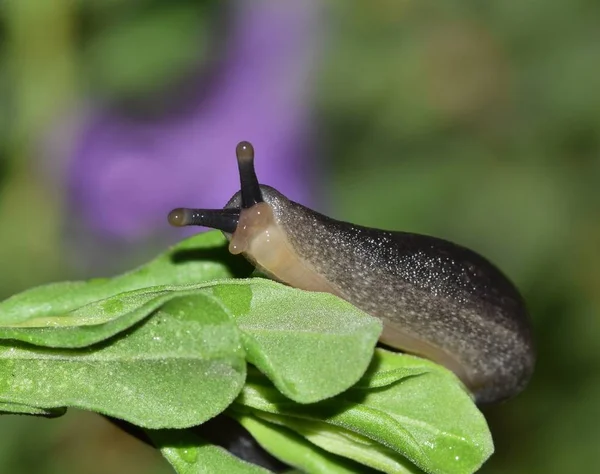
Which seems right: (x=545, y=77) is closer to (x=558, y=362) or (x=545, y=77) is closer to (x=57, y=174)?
(x=558, y=362)

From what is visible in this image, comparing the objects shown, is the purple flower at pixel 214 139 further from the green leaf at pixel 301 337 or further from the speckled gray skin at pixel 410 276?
the green leaf at pixel 301 337

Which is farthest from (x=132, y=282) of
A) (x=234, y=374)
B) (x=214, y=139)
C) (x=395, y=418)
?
(x=214, y=139)

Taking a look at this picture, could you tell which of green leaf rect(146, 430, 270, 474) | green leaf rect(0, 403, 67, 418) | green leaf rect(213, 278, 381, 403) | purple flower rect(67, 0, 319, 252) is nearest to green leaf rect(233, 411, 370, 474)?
green leaf rect(146, 430, 270, 474)

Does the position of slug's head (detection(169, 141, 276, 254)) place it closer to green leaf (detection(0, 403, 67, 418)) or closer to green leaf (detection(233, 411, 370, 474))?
green leaf (detection(233, 411, 370, 474))

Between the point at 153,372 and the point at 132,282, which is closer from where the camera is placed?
the point at 153,372

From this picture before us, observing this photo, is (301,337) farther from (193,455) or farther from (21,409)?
(21,409)
